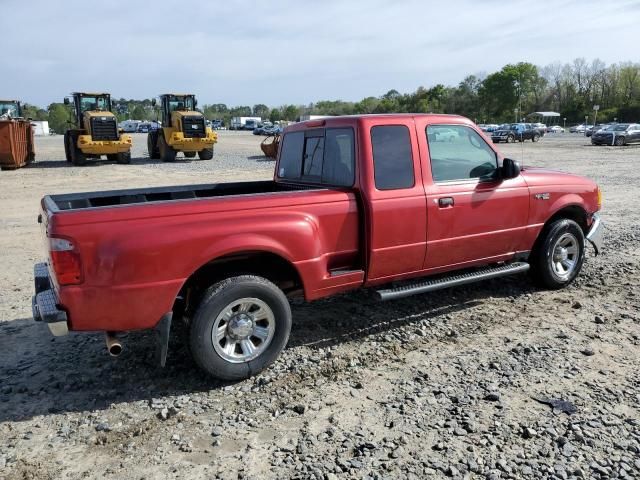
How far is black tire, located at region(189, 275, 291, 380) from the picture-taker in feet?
12.6

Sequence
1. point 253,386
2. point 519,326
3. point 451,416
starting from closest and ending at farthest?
point 451,416 → point 253,386 → point 519,326

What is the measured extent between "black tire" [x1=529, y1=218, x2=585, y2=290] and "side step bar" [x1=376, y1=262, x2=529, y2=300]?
1.13 ft

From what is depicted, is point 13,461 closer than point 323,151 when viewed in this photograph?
Yes

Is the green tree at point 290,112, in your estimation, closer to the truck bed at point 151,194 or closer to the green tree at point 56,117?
the green tree at point 56,117

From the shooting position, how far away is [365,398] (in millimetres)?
3822

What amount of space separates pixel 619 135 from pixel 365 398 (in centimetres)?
3992

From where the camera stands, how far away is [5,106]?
24.5 m

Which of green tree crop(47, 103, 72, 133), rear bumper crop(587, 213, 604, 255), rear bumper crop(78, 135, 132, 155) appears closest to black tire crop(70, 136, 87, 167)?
rear bumper crop(78, 135, 132, 155)

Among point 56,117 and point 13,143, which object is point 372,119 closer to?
point 13,143

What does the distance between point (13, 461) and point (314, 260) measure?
2.40 m

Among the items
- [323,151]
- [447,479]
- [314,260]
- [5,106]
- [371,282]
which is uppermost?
[5,106]

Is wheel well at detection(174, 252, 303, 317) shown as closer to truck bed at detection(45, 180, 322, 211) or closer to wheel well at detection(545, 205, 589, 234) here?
truck bed at detection(45, 180, 322, 211)

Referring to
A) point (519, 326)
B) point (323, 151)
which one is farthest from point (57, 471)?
point (519, 326)

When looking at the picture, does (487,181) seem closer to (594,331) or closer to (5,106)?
(594,331)
